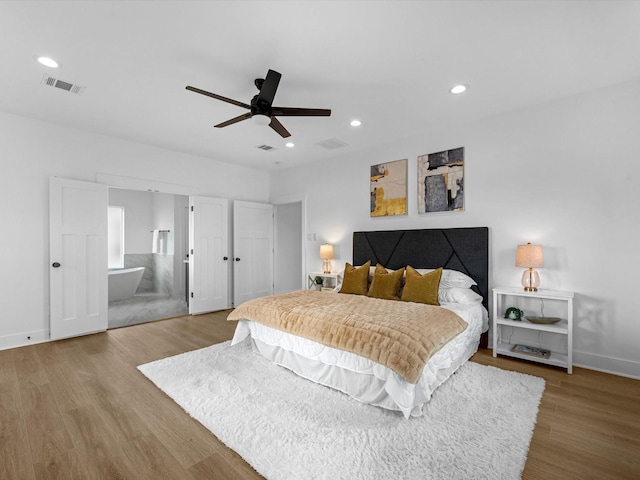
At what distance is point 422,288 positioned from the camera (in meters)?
3.39

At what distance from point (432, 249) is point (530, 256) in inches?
44.9

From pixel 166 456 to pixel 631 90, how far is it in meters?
4.88

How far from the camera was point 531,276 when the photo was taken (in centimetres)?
325

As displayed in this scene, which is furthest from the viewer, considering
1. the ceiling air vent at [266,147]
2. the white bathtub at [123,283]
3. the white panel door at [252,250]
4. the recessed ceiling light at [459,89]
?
the white bathtub at [123,283]

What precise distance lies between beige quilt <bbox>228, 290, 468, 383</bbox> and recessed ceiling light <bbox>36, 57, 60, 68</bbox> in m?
2.80

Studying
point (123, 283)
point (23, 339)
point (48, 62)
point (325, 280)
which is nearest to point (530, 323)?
point (325, 280)

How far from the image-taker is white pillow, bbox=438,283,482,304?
11.1 feet

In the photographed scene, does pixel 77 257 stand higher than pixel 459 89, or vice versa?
pixel 459 89

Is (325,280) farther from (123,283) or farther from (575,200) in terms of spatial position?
(123,283)

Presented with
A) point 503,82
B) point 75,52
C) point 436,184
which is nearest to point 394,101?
point 503,82

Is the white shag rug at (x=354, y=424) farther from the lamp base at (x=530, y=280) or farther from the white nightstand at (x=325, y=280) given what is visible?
the white nightstand at (x=325, y=280)

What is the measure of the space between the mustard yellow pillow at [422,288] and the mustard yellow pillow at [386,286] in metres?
0.13

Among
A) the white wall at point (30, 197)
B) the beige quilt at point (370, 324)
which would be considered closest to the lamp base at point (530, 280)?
the beige quilt at point (370, 324)

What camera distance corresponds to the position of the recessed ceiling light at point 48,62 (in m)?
2.55
